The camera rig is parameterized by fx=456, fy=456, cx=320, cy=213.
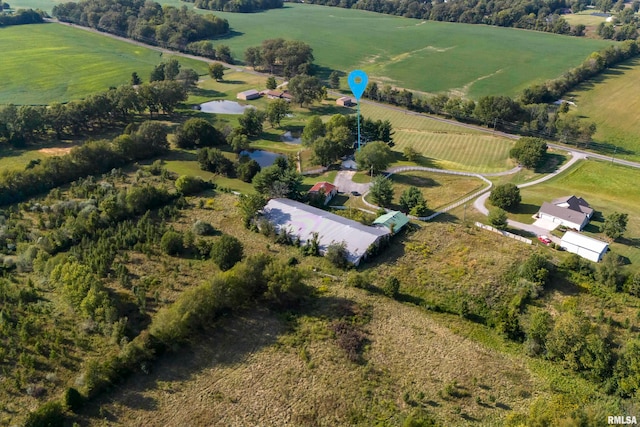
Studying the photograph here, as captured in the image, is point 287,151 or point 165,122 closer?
point 287,151

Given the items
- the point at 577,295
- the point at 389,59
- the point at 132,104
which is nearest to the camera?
the point at 577,295

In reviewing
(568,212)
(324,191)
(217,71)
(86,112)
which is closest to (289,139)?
(324,191)

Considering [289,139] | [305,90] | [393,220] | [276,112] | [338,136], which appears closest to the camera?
[393,220]

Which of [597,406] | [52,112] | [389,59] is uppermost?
[389,59]

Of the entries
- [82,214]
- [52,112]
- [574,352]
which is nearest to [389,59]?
[52,112]

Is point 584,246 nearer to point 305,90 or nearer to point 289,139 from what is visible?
point 289,139

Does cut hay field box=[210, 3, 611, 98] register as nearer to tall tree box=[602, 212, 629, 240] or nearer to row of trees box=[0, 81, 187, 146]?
row of trees box=[0, 81, 187, 146]

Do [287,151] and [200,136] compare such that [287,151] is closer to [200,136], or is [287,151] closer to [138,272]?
[200,136]
